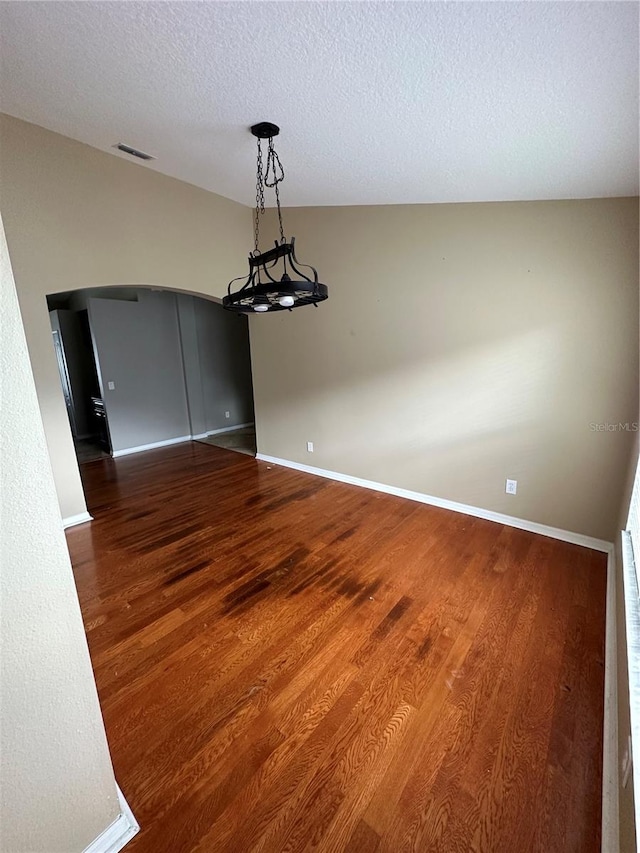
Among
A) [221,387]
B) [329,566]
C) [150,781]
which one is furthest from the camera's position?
[221,387]

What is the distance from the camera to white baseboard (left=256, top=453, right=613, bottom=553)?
2875 mm

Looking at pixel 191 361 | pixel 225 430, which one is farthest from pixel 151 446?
pixel 191 361

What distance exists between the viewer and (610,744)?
4.72 ft

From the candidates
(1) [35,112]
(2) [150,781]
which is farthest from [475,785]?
(1) [35,112]

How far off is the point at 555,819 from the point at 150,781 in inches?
57.6

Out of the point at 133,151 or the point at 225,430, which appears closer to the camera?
the point at 133,151

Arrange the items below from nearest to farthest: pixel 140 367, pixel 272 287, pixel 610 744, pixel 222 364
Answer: pixel 610 744 < pixel 272 287 < pixel 140 367 < pixel 222 364

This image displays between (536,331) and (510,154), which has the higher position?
(510,154)

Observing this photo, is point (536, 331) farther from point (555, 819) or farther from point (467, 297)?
point (555, 819)

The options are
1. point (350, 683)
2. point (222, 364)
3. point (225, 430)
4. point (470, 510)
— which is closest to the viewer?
point (350, 683)

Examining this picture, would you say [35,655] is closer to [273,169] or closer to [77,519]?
[77,519]

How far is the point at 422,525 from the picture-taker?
3236 mm

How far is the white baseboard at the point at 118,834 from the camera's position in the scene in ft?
3.63

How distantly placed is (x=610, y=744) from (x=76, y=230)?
4676 mm
